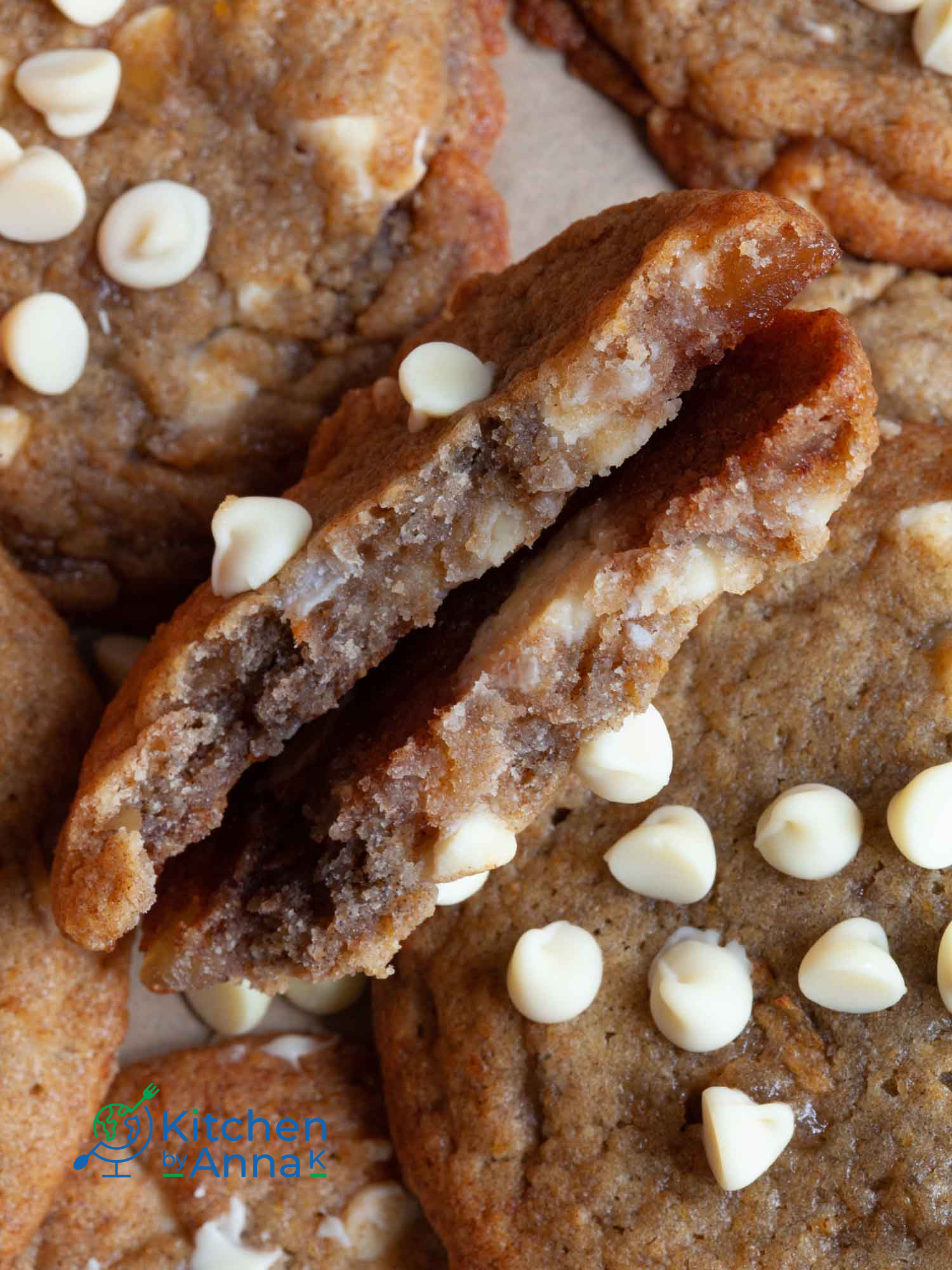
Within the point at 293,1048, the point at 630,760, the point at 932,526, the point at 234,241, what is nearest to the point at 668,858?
the point at 630,760

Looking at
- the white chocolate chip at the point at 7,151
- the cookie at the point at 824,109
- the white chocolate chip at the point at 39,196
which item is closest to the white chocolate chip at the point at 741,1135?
the cookie at the point at 824,109

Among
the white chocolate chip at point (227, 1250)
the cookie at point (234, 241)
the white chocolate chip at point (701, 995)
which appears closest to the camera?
the white chocolate chip at point (701, 995)

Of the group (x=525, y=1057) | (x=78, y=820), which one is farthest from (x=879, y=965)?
(x=78, y=820)

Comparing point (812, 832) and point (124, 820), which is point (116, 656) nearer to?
point (124, 820)

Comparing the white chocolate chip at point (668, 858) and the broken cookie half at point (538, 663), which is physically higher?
the broken cookie half at point (538, 663)

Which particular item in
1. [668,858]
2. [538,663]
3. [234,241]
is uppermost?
[234,241]

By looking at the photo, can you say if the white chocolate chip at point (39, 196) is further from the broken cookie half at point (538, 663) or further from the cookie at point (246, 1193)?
the cookie at point (246, 1193)

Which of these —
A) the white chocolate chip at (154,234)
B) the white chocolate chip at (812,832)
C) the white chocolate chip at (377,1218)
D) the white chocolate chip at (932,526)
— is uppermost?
the white chocolate chip at (154,234)
